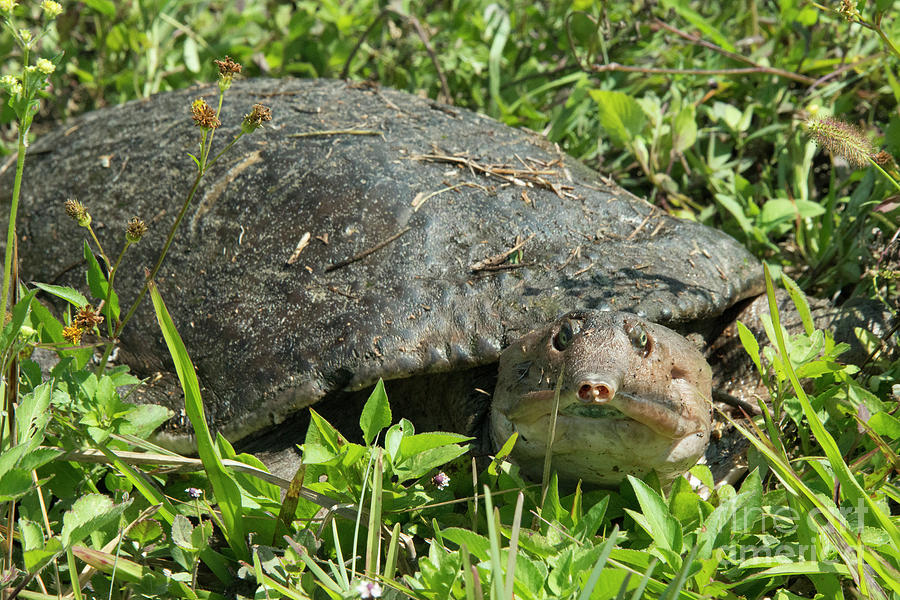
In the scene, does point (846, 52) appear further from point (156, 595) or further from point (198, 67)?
point (156, 595)

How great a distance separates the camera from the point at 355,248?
260 centimetres

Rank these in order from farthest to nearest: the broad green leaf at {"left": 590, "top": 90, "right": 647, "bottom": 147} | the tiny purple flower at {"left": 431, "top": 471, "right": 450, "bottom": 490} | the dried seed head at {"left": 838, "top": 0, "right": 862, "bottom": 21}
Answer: the broad green leaf at {"left": 590, "top": 90, "right": 647, "bottom": 147} → the dried seed head at {"left": 838, "top": 0, "right": 862, "bottom": 21} → the tiny purple flower at {"left": 431, "top": 471, "right": 450, "bottom": 490}

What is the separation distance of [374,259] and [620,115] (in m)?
1.53

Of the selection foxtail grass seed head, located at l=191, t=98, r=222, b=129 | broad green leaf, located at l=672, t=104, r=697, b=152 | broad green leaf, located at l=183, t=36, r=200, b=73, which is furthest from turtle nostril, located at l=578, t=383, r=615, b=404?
broad green leaf, located at l=183, t=36, r=200, b=73

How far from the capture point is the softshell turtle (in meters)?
2.38

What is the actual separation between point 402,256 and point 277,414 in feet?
2.01

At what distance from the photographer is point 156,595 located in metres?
1.87

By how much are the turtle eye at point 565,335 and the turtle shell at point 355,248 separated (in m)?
0.32

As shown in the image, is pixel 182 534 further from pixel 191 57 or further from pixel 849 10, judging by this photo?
pixel 191 57

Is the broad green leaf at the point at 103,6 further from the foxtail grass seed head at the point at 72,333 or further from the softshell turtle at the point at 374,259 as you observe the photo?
the foxtail grass seed head at the point at 72,333

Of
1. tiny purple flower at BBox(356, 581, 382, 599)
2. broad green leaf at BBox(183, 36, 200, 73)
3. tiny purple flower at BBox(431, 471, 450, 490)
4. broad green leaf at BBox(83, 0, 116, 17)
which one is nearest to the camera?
tiny purple flower at BBox(356, 581, 382, 599)

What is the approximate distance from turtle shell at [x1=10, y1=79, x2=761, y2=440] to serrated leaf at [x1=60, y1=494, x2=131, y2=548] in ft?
1.95

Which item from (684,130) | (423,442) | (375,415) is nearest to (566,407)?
(423,442)

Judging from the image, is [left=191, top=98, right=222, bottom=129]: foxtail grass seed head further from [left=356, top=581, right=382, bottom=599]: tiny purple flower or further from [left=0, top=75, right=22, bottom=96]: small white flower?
[left=356, top=581, right=382, bottom=599]: tiny purple flower
